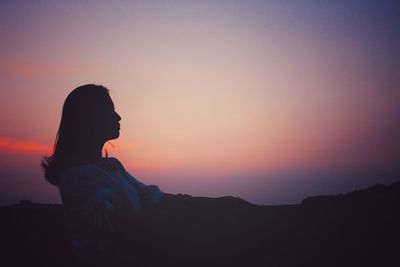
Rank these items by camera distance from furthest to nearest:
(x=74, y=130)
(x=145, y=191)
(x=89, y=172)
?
1. (x=145, y=191)
2. (x=74, y=130)
3. (x=89, y=172)

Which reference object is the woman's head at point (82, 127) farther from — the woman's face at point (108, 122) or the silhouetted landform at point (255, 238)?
the silhouetted landform at point (255, 238)

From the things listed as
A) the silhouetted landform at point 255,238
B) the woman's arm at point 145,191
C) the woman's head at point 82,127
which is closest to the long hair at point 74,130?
the woman's head at point 82,127

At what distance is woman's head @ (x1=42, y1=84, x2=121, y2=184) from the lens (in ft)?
14.8

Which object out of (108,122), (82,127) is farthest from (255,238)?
(82,127)

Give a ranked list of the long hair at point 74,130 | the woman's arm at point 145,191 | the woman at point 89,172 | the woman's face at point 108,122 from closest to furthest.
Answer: the woman at point 89,172 < the long hair at point 74,130 < the woman's face at point 108,122 < the woman's arm at point 145,191

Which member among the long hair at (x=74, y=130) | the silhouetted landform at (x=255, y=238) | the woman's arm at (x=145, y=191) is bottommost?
the silhouetted landform at (x=255, y=238)

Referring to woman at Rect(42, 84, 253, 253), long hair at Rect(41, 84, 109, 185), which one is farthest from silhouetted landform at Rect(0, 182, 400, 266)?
long hair at Rect(41, 84, 109, 185)

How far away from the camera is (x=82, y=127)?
A: 4.55 m

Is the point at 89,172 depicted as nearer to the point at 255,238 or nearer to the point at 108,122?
the point at 108,122

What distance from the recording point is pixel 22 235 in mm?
6105

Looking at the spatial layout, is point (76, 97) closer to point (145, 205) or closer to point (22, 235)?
point (145, 205)

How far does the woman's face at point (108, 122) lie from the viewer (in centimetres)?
462

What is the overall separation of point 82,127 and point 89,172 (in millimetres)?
604

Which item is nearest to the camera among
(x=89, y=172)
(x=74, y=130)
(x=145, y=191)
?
(x=89, y=172)
